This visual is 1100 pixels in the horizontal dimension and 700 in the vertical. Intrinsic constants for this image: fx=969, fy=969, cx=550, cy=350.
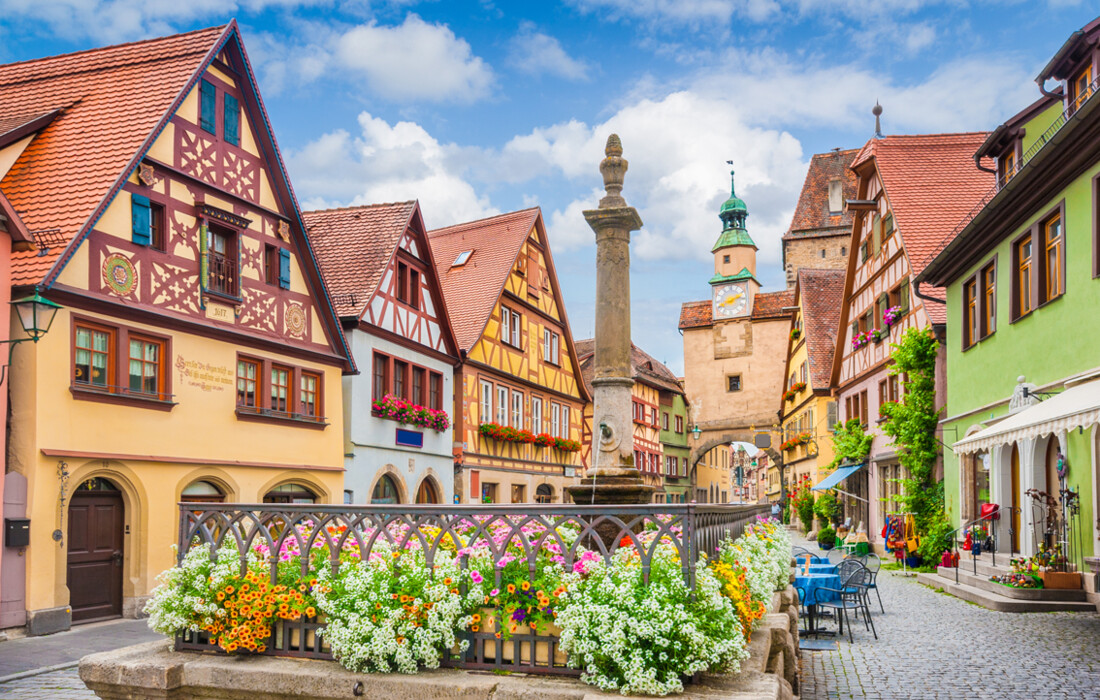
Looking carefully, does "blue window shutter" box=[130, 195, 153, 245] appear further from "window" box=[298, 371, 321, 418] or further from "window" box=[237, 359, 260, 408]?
"window" box=[298, 371, 321, 418]

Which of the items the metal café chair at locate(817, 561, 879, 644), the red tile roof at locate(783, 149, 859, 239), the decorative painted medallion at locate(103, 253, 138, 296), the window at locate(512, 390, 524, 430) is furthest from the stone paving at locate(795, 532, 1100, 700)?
the red tile roof at locate(783, 149, 859, 239)

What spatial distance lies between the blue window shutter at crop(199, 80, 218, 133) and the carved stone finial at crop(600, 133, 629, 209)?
8350mm

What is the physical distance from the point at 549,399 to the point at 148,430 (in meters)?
17.5

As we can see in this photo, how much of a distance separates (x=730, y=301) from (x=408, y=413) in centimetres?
3721

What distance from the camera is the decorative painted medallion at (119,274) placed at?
13.1 metres

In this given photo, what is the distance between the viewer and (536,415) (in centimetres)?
2920

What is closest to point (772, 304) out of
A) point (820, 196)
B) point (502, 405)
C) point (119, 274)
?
point (820, 196)

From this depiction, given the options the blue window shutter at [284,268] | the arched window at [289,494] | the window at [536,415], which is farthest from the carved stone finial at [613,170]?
the window at [536,415]

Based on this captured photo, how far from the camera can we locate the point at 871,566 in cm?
1348

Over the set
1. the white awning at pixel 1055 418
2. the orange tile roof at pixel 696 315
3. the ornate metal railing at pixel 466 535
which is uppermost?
the orange tile roof at pixel 696 315

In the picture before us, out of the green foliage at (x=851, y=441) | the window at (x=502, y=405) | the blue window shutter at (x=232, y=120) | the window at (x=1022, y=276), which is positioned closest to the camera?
the window at (x=1022, y=276)

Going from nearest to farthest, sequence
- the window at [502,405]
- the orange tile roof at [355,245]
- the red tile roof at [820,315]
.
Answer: the orange tile roof at [355,245], the window at [502,405], the red tile roof at [820,315]

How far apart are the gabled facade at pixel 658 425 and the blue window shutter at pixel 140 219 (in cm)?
2958

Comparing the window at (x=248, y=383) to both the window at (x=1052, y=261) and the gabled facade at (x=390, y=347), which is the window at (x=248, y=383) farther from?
the window at (x=1052, y=261)
